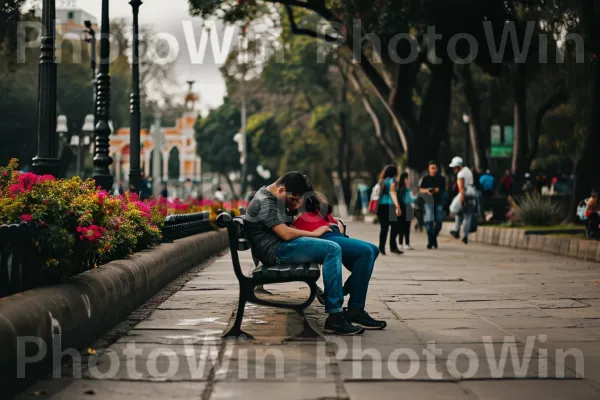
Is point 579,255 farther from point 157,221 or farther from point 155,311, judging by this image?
point 155,311

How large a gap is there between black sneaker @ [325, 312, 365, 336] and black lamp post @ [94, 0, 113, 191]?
9.12 m

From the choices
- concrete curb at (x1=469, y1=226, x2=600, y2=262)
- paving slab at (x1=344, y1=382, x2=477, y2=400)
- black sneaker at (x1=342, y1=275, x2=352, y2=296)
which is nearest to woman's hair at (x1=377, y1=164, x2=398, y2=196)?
concrete curb at (x1=469, y1=226, x2=600, y2=262)

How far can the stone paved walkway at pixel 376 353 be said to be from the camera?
6.33 m

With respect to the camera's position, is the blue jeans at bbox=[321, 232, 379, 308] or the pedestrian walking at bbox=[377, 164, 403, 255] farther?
the pedestrian walking at bbox=[377, 164, 403, 255]

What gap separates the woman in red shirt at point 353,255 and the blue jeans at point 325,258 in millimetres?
265

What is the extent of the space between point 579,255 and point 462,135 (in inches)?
1558

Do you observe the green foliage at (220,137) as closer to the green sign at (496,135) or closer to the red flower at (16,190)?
the green sign at (496,135)

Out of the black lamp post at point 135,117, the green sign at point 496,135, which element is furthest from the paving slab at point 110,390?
the green sign at point 496,135

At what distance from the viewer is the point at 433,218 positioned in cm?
2205

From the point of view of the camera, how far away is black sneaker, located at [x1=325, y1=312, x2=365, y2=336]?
340 inches

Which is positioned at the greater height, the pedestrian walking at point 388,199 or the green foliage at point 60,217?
the green foliage at point 60,217

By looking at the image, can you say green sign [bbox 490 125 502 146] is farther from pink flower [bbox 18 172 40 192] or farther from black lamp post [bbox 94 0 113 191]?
pink flower [bbox 18 172 40 192]

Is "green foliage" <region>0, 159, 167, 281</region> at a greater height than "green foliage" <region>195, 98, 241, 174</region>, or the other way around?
"green foliage" <region>0, 159, 167, 281</region>

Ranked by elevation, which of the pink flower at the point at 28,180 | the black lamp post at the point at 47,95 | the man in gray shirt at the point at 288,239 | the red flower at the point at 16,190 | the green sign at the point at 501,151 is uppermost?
the black lamp post at the point at 47,95
